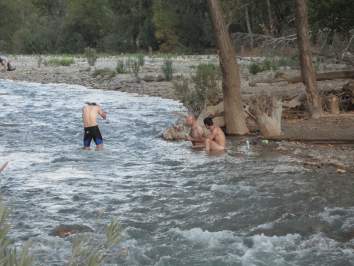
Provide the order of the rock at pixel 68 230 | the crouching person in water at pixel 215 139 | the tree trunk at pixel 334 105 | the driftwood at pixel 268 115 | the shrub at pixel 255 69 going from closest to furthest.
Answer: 1. the rock at pixel 68 230
2. the crouching person in water at pixel 215 139
3. the driftwood at pixel 268 115
4. the tree trunk at pixel 334 105
5. the shrub at pixel 255 69

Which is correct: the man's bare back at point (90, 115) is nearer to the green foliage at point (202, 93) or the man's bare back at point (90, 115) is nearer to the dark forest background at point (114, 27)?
the green foliage at point (202, 93)

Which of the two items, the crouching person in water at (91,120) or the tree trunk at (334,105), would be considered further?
the tree trunk at (334,105)

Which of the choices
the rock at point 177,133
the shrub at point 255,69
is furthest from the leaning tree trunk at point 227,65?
the shrub at point 255,69

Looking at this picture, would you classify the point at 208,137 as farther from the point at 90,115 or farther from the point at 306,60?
the point at 306,60

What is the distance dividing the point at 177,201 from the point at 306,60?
294 inches

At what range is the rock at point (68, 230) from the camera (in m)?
8.35

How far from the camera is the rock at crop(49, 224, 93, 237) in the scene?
8352 mm

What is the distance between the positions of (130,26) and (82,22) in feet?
26.1

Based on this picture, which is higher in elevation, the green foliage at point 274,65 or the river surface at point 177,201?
the green foliage at point 274,65

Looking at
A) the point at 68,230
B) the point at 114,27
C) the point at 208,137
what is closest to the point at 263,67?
the point at 208,137

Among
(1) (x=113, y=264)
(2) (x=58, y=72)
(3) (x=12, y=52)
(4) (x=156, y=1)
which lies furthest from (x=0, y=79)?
(3) (x=12, y=52)

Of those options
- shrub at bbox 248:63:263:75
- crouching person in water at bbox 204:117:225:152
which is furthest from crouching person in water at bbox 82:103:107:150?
shrub at bbox 248:63:263:75

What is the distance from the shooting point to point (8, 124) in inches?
794

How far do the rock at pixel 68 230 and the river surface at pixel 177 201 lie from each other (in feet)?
0.40
